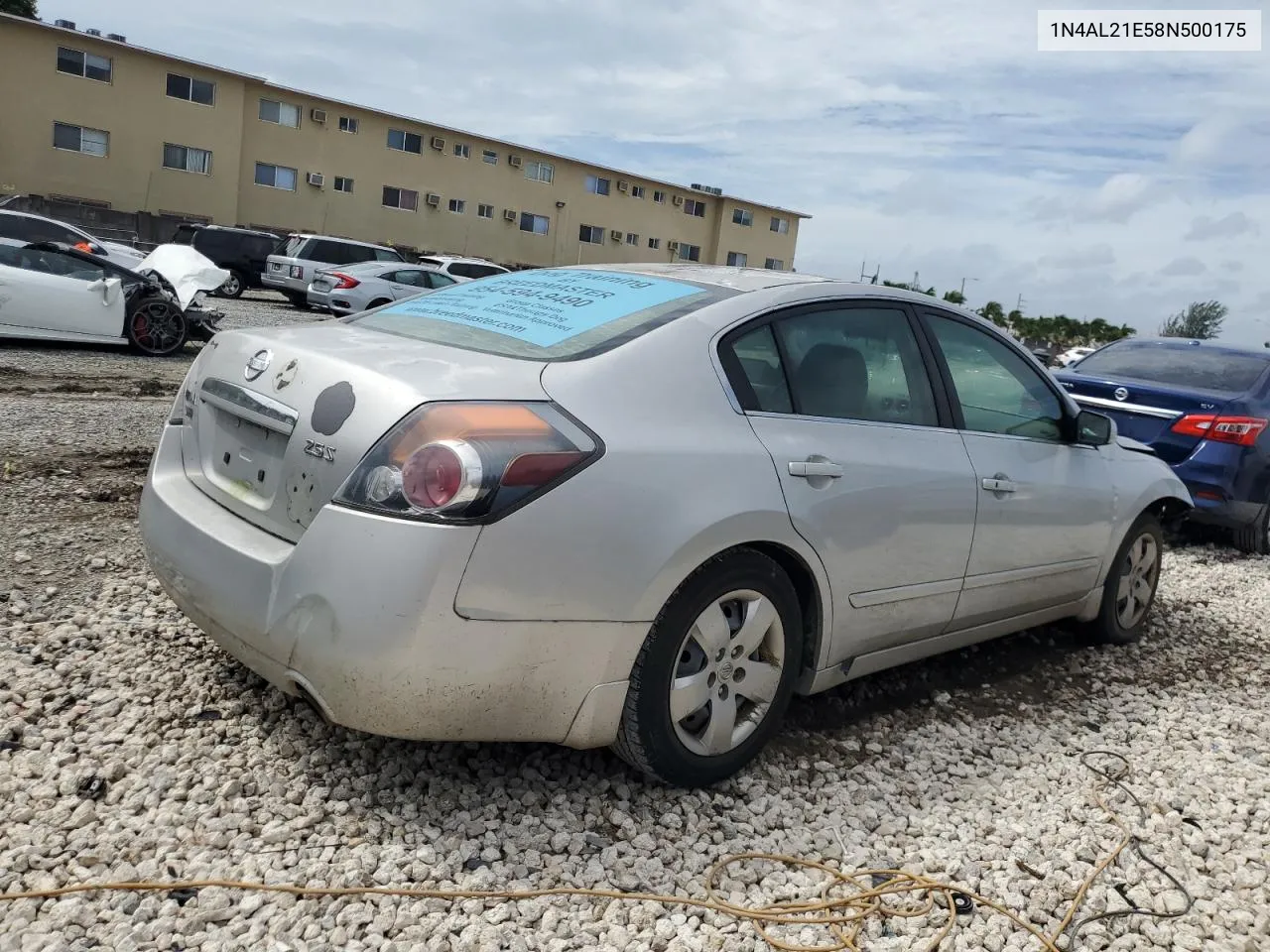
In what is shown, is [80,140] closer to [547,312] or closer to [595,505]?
[547,312]

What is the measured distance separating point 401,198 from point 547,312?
3919 centimetres

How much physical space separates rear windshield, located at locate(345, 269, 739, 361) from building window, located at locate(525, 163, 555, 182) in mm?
41366

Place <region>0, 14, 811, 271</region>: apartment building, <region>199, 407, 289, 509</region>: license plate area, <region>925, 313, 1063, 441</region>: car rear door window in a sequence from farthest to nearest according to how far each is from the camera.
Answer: <region>0, 14, 811, 271</region>: apartment building < <region>925, 313, 1063, 441</region>: car rear door window < <region>199, 407, 289, 509</region>: license plate area

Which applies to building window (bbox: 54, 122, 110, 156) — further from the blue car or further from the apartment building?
the blue car

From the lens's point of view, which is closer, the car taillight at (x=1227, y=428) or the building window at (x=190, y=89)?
the car taillight at (x=1227, y=428)

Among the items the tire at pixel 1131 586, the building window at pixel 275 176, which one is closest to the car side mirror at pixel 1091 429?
the tire at pixel 1131 586

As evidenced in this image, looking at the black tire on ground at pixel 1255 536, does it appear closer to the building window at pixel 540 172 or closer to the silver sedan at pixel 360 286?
the silver sedan at pixel 360 286

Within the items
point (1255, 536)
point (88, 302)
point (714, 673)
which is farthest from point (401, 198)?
point (714, 673)

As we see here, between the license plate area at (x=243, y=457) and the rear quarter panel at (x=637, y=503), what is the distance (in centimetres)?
73

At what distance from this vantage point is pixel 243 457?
2.89 metres

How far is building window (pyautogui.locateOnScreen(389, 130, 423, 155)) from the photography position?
128 feet

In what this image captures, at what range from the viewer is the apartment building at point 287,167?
31.5m

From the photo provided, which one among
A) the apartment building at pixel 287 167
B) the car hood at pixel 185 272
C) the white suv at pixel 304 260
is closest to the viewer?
the car hood at pixel 185 272

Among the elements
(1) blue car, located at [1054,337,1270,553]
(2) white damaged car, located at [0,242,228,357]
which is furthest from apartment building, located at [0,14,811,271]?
(1) blue car, located at [1054,337,1270,553]
